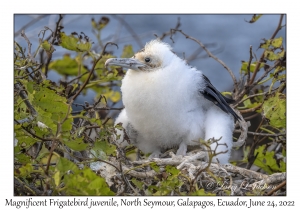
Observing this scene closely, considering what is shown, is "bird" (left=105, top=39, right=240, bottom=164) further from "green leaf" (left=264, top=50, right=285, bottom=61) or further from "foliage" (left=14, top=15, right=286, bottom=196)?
"green leaf" (left=264, top=50, right=285, bottom=61)

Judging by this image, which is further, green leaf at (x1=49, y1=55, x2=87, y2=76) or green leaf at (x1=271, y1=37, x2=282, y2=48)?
green leaf at (x1=49, y1=55, x2=87, y2=76)

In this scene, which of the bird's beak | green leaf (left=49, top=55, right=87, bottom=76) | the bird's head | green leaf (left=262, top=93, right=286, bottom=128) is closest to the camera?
green leaf (left=262, top=93, right=286, bottom=128)

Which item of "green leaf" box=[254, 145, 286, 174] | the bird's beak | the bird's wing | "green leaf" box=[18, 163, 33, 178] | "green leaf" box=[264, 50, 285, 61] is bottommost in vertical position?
"green leaf" box=[18, 163, 33, 178]

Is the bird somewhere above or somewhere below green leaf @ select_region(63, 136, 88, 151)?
above

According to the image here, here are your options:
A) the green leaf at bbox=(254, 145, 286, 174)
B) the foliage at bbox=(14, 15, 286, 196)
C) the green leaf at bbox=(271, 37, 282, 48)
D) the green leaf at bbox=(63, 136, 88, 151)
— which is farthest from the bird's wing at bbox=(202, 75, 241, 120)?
the green leaf at bbox=(63, 136, 88, 151)

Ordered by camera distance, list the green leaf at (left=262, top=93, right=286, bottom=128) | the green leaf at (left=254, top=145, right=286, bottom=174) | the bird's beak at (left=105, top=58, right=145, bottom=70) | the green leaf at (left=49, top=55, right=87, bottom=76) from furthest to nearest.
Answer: the green leaf at (left=49, top=55, right=87, bottom=76)
the green leaf at (left=254, top=145, right=286, bottom=174)
the bird's beak at (left=105, top=58, right=145, bottom=70)
the green leaf at (left=262, top=93, right=286, bottom=128)

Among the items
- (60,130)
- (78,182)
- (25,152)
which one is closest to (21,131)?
(25,152)
